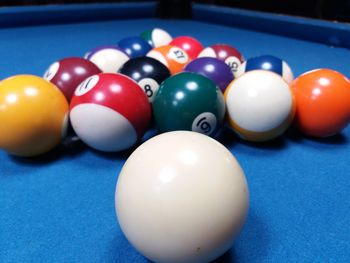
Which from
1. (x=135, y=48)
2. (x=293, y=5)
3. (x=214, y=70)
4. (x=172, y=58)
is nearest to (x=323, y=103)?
(x=214, y=70)

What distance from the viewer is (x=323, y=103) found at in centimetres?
166

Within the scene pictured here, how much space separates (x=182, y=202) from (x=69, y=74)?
1.15m

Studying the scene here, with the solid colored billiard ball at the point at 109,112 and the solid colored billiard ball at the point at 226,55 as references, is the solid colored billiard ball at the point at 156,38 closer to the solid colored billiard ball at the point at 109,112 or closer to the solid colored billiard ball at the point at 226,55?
the solid colored billiard ball at the point at 226,55

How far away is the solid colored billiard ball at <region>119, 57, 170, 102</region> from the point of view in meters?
1.77

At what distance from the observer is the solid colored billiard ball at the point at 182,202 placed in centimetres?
86

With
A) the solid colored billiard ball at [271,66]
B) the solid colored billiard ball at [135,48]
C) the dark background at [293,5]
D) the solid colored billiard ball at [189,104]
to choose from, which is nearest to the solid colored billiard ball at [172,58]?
the solid colored billiard ball at [135,48]

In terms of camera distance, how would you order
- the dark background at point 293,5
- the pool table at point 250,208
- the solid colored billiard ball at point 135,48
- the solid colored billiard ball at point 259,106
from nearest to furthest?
1. the pool table at point 250,208
2. the solid colored billiard ball at point 259,106
3. the solid colored billiard ball at point 135,48
4. the dark background at point 293,5

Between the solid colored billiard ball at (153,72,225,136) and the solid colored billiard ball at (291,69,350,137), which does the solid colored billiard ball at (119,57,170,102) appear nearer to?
the solid colored billiard ball at (153,72,225,136)

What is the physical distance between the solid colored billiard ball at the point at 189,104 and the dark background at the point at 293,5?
134 inches

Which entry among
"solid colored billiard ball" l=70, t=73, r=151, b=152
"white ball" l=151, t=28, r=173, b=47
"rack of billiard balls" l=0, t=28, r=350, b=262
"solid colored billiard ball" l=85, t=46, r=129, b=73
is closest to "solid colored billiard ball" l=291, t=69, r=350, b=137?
"rack of billiard balls" l=0, t=28, r=350, b=262

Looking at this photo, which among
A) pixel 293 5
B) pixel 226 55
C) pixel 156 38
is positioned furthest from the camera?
pixel 293 5

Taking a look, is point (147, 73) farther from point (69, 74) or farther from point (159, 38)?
point (159, 38)

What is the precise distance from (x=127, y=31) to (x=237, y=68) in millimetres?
2515

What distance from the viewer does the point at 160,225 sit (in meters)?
0.87
